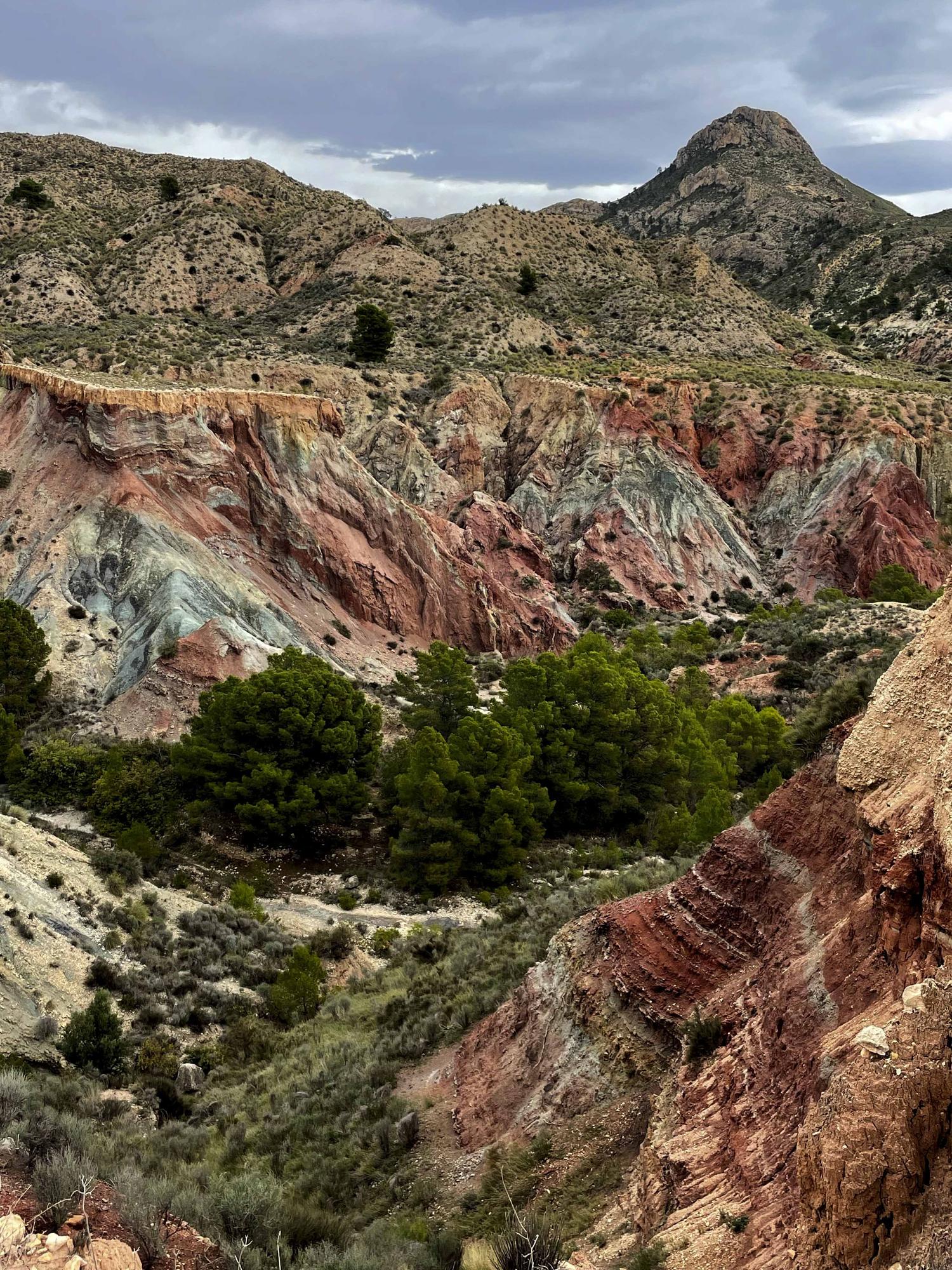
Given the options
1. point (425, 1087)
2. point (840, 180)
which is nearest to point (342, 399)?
point (425, 1087)

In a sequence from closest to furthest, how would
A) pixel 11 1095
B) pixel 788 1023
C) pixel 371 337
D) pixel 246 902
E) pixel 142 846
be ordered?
pixel 788 1023 < pixel 11 1095 < pixel 246 902 < pixel 142 846 < pixel 371 337

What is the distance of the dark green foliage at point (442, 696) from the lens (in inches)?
1284

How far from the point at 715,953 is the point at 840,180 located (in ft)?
547

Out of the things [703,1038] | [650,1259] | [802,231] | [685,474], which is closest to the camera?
[650,1259]

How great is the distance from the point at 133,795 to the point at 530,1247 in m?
22.3

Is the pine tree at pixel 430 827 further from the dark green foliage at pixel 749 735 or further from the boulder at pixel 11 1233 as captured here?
the boulder at pixel 11 1233

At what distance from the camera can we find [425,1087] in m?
13.5

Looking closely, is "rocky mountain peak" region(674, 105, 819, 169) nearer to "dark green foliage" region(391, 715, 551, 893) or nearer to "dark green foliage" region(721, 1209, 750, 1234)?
"dark green foliage" region(391, 715, 551, 893)

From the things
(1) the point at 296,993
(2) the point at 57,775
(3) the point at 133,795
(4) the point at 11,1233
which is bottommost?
(1) the point at 296,993

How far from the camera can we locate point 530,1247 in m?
8.24

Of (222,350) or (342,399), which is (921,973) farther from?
(222,350)

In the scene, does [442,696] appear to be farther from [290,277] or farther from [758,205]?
[758,205]

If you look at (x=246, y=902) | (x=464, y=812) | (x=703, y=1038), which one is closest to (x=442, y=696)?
(x=464, y=812)

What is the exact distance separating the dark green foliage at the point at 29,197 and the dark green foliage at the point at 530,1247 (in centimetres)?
9419
